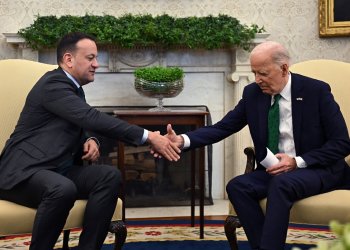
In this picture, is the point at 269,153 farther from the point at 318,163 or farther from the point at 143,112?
the point at 143,112

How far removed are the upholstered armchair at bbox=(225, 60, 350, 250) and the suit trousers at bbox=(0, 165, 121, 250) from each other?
2.24ft

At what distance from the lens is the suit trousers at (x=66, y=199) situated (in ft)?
9.04

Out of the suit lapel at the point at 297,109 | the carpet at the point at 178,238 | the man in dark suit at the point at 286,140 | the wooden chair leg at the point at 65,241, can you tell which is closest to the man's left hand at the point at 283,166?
the man in dark suit at the point at 286,140

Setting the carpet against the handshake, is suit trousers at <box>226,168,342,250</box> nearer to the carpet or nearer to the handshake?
the handshake

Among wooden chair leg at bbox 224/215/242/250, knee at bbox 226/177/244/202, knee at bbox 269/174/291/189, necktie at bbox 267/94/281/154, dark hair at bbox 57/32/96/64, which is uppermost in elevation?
dark hair at bbox 57/32/96/64

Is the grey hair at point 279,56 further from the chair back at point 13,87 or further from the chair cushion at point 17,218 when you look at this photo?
the chair back at point 13,87

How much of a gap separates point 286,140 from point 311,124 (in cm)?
17

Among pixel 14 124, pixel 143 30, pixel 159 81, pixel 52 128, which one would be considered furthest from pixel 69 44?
pixel 143 30

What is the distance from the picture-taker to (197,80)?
5.60m

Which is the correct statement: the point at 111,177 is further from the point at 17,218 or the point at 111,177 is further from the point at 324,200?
the point at 324,200

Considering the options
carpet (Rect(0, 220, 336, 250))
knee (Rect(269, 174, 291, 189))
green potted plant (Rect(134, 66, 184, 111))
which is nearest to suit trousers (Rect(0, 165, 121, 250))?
knee (Rect(269, 174, 291, 189))

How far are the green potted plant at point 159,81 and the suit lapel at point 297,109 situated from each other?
4.43 ft

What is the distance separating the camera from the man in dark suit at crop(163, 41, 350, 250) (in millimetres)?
2973

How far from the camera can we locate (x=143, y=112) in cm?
412
